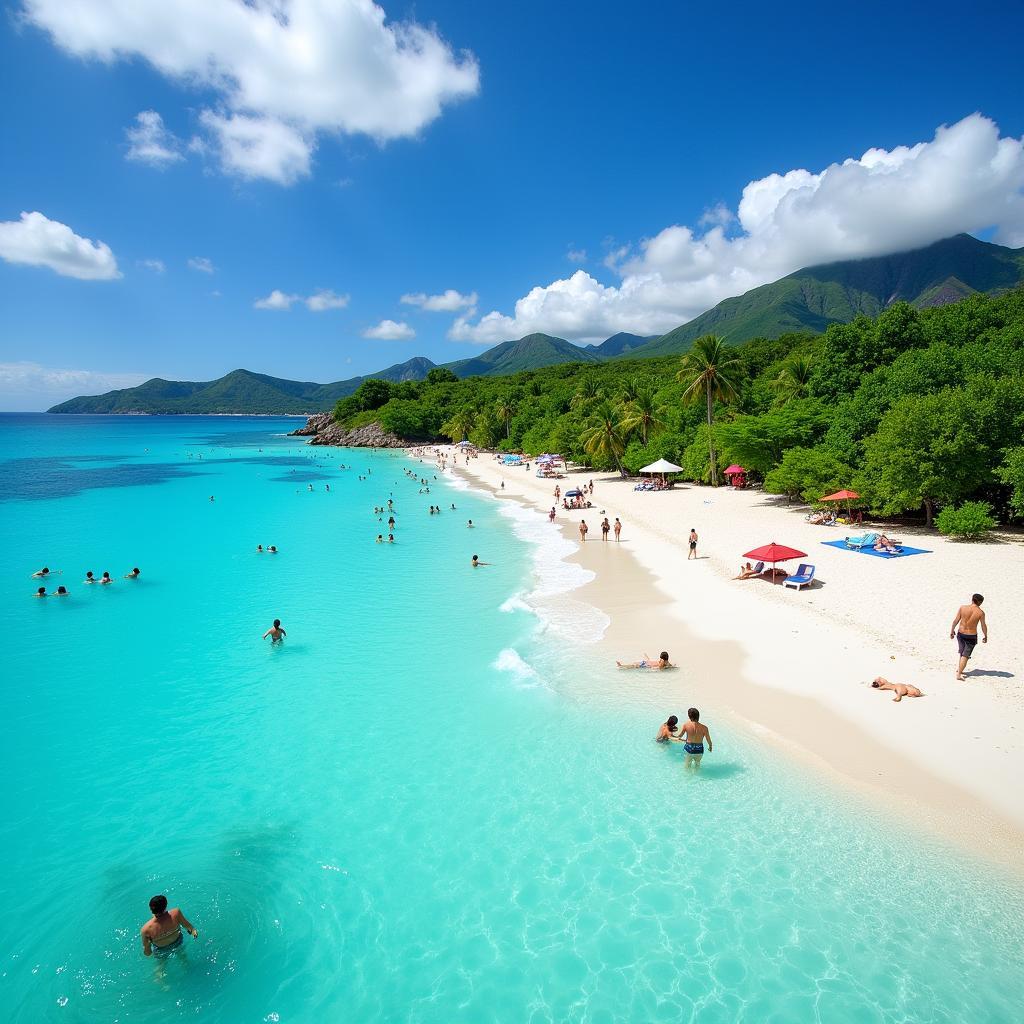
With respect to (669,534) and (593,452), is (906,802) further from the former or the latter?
(593,452)

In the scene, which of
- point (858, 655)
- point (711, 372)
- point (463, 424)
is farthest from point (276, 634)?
point (463, 424)

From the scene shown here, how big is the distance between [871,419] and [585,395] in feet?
166

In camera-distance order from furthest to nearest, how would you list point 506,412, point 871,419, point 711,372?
point 506,412, point 711,372, point 871,419

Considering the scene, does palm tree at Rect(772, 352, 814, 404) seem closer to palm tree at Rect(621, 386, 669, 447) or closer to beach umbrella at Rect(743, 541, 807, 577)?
palm tree at Rect(621, 386, 669, 447)

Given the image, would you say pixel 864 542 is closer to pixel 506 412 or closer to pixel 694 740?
pixel 694 740

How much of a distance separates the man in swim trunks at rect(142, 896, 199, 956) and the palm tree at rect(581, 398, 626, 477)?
1824 inches

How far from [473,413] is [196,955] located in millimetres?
100829

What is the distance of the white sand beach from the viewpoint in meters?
9.94

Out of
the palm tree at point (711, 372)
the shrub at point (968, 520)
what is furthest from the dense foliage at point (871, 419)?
the shrub at point (968, 520)

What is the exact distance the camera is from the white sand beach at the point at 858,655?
32.6 feet

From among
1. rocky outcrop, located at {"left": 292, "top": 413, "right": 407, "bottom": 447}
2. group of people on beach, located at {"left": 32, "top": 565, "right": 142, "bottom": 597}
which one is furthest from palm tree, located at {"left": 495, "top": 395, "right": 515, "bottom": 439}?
group of people on beach, located at {"left": 32, "top": 565, "right": 142, "bottom": 597}

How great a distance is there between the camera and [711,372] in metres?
42.1

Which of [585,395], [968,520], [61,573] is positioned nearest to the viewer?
[968,520]

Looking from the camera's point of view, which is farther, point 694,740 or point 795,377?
point 795,377
